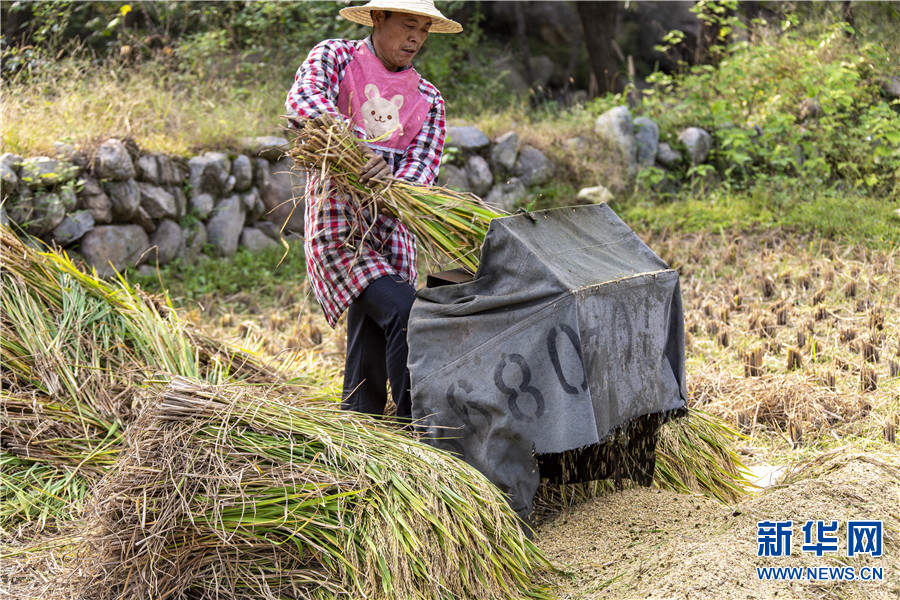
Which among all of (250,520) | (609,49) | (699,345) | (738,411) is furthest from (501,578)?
(609,49)

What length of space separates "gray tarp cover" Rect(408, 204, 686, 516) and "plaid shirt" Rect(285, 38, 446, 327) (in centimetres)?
33

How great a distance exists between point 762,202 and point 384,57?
432 cm

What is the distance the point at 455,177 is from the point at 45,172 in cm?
311

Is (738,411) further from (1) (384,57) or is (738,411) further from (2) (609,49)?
(2) (609,49)

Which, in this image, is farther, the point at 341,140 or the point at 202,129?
the point at 202,129

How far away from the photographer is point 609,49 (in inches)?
367

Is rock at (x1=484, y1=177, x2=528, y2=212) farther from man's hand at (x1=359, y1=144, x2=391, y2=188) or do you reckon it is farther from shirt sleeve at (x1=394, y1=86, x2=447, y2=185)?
man's hand at (x1=359, y1=144, x2=391, y2=188)

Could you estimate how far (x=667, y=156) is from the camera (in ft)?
23.1

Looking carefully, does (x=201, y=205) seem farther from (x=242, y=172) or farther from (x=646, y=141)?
(x=646, y=141)

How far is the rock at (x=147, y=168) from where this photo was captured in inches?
211

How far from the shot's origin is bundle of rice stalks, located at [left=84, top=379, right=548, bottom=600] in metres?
1.89

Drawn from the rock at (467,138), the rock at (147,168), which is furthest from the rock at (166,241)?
the rock at (467,138)

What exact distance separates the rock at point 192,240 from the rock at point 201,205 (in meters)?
0.09

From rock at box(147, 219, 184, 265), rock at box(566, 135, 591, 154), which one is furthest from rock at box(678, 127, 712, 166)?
rock at box(147, 219, 184, 265)
